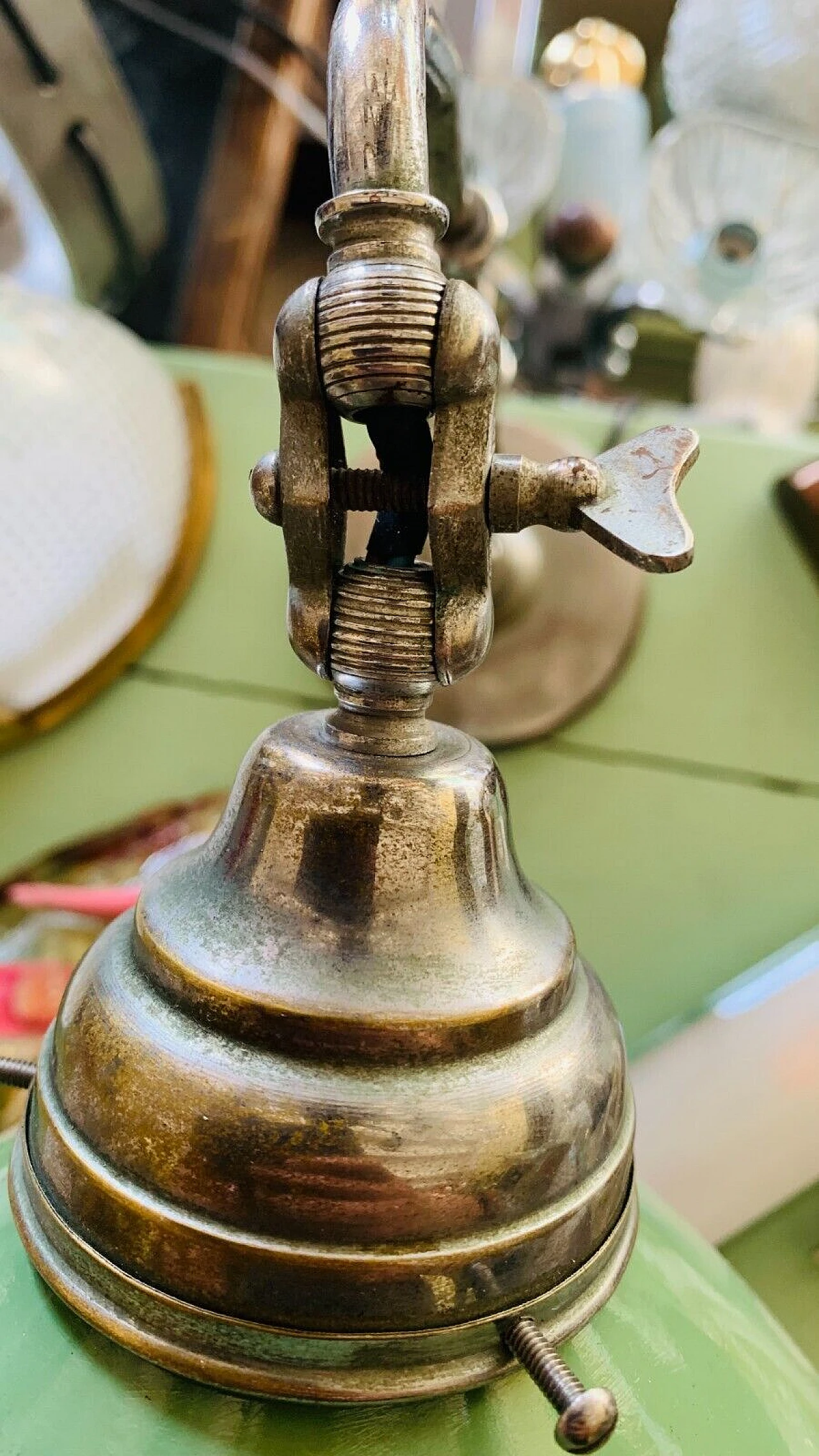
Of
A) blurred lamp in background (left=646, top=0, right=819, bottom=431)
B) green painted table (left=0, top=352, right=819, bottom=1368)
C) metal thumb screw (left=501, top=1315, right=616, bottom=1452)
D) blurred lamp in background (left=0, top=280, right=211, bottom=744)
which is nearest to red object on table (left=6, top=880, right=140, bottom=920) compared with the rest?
blurred lamp in background (left=0, top=280, right=211, bottom=744)

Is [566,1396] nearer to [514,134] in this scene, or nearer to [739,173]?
[739,173]

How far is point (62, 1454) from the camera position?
250mm

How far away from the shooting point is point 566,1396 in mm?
237

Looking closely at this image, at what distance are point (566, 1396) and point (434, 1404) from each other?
0.06m

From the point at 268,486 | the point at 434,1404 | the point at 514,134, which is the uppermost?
the point at 514,134

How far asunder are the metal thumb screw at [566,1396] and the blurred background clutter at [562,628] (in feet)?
1.01

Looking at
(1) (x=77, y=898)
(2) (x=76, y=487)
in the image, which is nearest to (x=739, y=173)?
(2) (x=76, y=487)

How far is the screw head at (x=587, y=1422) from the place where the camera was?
227 millimetres

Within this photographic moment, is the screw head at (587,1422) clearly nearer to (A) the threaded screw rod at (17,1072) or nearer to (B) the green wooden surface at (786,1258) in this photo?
(A) the threaded screw rod at (17,1072)

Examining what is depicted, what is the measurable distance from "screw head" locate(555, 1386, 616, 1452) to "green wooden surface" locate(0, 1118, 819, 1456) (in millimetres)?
48

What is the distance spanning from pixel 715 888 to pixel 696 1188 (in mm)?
177

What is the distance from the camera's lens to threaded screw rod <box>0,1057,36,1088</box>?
35 centimetres

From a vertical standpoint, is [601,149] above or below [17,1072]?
above

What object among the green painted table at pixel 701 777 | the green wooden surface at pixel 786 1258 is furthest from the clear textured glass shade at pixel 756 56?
the green wooden surface at pixel 786 1258
